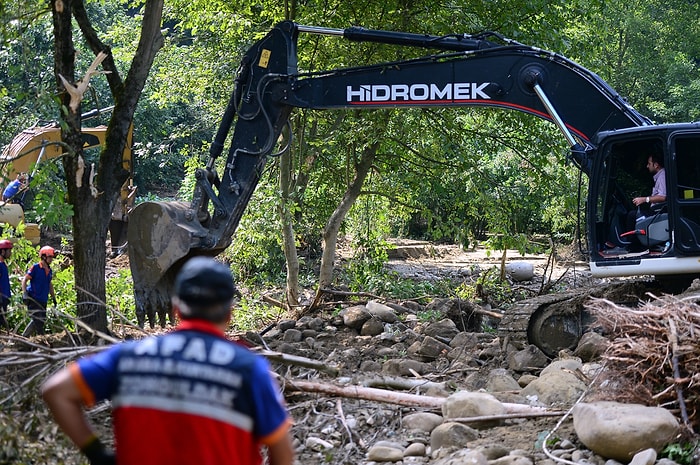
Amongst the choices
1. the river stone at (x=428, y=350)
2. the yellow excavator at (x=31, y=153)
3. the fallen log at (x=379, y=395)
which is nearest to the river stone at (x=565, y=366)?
the fallen log at (x=379, y=395)

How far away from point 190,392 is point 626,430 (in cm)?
364

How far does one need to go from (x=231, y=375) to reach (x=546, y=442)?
373 centimetres

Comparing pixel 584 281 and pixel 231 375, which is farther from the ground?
pixel 231 375

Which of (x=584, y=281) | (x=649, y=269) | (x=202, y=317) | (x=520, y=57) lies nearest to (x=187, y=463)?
(x=202, y=317)

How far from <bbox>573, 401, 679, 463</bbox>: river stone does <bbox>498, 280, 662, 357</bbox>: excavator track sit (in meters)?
3.70

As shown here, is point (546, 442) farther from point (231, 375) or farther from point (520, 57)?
point (520, 57)

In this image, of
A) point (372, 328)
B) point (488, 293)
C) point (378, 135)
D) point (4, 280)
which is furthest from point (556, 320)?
point (4, 280)

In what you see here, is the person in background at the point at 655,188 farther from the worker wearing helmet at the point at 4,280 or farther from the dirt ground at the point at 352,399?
the worker wearing helmet at the point at 4,280

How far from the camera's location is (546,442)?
6.05m

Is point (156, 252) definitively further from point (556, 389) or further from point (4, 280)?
point (556, 389)

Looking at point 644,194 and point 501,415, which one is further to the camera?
point 644,194

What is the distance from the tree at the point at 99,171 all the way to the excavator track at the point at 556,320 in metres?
4.24

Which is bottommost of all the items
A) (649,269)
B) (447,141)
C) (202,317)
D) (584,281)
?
(584,281)

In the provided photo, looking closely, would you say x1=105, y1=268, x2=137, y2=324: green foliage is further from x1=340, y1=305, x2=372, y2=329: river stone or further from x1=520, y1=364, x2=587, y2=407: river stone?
x1=520, y1=364, x2=587, y2=407: river stone
